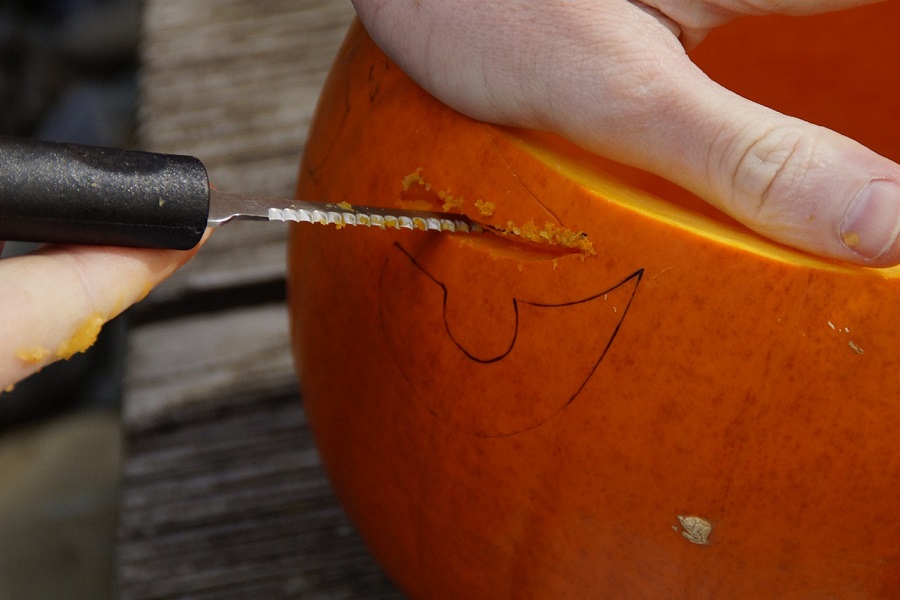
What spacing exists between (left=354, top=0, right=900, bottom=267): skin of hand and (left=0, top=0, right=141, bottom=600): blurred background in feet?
2.57

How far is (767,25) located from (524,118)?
377mm

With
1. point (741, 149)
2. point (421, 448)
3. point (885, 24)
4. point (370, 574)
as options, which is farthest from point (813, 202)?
point (370, 574)

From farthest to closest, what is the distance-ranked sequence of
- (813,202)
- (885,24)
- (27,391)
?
(27,391), (885,24), (813,202)

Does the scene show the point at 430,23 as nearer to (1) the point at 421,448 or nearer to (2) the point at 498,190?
(2) the point at 498,190

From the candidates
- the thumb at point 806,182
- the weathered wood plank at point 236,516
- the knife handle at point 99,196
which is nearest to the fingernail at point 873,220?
the thumb at point 806,182

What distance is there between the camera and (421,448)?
56cm

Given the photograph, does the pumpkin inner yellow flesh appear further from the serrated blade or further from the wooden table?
the wooden table

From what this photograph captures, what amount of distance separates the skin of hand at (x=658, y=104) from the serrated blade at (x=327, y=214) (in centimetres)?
6

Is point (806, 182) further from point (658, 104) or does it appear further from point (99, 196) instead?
point (99, 196)

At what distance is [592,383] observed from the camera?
49cm

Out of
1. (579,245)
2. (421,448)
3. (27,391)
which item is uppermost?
(579,245)

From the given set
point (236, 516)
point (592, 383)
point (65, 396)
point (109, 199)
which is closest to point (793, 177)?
point (592, 383)

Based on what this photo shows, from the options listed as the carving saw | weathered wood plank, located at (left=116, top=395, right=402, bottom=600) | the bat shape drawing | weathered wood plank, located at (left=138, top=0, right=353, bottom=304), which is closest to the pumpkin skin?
the bat shape drawing

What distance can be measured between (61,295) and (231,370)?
49 cm
